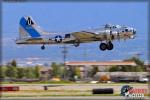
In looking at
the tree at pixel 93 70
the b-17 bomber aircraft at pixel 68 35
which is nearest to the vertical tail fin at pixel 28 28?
the b-17 bomber aircraft at pixel 68 35

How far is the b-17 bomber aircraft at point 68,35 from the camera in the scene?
30.1 metres

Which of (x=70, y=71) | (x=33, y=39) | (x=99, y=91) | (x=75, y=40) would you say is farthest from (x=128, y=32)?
(x=70, y=71)

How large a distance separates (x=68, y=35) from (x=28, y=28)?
8.14ft

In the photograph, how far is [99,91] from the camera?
3912 cm

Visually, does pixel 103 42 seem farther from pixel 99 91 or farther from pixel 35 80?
pixel 35 80

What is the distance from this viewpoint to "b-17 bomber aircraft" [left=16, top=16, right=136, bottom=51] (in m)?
30.1

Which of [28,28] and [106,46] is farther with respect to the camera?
[28,28]

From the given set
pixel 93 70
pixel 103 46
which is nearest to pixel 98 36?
pixel 103 46

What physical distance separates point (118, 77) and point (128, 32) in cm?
2719

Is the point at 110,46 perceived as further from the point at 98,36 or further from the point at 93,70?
the point at 93,70

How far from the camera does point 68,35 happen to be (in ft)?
99.3

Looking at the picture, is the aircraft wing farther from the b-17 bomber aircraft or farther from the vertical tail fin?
the vertical tail fin

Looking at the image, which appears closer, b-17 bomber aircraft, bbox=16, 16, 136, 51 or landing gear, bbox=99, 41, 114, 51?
landing gear, bbox=99, 41, 114, 51

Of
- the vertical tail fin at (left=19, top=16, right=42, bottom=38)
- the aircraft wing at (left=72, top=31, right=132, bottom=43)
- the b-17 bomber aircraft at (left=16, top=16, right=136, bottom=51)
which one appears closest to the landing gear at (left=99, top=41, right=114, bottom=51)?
the b-17 bomber aircraft at (left=16, top=16, right=136, bottom=51)
